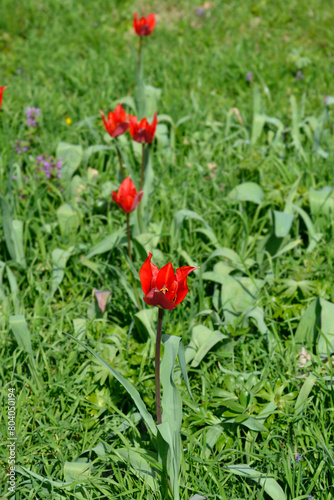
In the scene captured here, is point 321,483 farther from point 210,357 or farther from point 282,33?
point 282,33

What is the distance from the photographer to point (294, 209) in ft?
7.56

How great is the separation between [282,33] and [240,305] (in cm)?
341

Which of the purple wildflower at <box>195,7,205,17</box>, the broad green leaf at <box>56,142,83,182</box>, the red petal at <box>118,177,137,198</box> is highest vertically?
the purple wildflower at <box>195,7,205,17</box>

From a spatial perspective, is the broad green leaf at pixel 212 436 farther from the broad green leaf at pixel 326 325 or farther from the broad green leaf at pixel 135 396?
the broad green leaf at pixel 326 325

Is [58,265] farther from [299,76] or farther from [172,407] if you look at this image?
[299,76]

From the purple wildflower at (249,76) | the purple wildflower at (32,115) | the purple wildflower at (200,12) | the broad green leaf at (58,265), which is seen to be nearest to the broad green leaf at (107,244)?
the broad green leaf at (58,265)

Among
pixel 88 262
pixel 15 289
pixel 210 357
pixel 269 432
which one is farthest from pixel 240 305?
pixel 15 289

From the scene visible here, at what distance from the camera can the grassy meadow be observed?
1.45 metres

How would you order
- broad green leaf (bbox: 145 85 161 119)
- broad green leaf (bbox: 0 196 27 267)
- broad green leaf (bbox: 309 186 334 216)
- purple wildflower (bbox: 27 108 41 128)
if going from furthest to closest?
broad green leaf (bbox: 145 85 161 119) → purple wildflower (bbox: 27 108 41 128) → broad green leaf (bbox: 309 186 334 216) → broad green leaf (bbox: 0 196 27 267)

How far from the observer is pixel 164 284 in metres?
1.19

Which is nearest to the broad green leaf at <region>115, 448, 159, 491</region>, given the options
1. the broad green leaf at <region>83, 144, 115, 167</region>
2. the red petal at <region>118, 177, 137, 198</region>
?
the red petal at <region>118, 177, 137, 198</region>

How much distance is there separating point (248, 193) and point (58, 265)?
1006mm

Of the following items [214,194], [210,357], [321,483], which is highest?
[214,194]

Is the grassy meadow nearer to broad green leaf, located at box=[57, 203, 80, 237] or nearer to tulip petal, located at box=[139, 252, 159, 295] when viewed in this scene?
broad green leaf, located at box=[57, 203, 80, 237]
